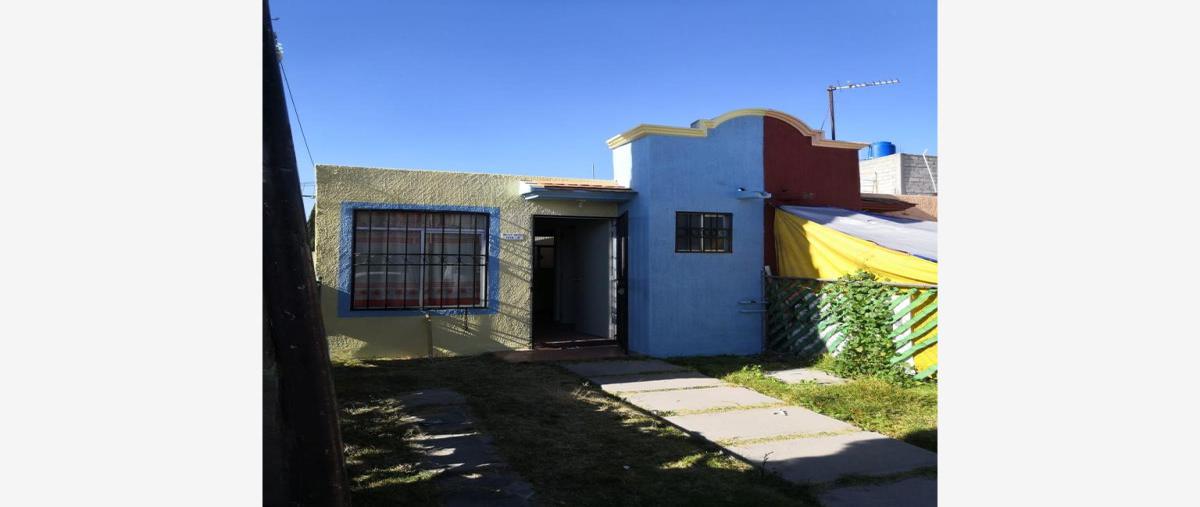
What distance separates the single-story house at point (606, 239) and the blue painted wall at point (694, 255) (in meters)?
0.02

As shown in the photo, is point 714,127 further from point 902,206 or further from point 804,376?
point 902,206

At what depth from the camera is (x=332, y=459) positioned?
2.29 meters

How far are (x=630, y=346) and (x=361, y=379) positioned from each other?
407cm

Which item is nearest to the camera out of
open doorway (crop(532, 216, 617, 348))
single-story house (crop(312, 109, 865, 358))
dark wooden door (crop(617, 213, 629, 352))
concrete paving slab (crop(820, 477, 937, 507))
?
concrete paving slab (crop(820, 477, 937, 507))

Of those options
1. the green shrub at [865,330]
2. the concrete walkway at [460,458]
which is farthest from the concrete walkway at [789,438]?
the green shrub at [865,330]

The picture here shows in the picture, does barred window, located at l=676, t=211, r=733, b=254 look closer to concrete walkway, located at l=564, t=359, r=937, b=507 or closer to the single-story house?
the single-story house

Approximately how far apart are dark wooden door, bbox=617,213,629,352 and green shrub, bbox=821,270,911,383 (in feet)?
10.3

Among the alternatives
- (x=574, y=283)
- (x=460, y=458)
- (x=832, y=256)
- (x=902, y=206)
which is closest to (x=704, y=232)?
(x=832, y=256)

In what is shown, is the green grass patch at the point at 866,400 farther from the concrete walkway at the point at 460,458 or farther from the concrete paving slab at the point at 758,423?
the concrete walkway at the point at 460,458

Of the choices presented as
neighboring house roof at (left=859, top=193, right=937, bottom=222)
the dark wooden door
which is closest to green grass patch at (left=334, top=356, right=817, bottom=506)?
the dark wooden door

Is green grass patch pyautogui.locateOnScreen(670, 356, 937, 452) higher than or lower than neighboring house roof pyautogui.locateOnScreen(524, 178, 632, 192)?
lower

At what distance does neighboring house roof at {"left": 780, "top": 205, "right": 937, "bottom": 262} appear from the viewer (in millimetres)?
8281

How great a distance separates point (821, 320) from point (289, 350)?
323 inches
